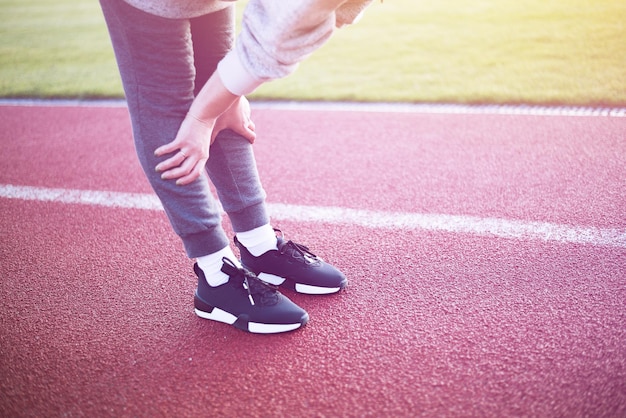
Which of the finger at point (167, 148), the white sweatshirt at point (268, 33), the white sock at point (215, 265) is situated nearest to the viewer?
the white sweatshirt at point (268, 33)

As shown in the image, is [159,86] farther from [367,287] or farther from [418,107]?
[418,107]

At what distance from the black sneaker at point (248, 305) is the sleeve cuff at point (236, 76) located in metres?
0.65

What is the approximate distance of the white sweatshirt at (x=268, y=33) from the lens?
121cm

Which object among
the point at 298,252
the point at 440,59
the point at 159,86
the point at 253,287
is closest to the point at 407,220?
the point at 298,252

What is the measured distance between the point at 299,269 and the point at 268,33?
38.3 inches

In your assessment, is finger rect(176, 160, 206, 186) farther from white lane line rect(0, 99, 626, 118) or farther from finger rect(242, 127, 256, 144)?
white lane line rect(0, 99, 626, 118)

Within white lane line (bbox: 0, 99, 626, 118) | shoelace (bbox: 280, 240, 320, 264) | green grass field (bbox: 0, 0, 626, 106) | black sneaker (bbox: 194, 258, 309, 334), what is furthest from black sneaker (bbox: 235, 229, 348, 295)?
green grass field (bbox: 0, 0, 626, 106)

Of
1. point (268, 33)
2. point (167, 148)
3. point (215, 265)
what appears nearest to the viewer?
point (268, 33)

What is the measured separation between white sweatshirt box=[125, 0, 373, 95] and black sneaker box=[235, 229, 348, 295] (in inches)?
29.6

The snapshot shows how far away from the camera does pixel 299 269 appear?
1919 millimetres

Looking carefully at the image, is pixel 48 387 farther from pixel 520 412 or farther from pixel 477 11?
pixel 477 11

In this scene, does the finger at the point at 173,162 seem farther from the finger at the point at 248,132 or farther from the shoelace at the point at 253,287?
the shoelace at the point at 253,287

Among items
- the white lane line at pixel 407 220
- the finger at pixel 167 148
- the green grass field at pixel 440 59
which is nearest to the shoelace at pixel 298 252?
the white lane line at pixel 407 220

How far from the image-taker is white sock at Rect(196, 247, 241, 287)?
173 cm
